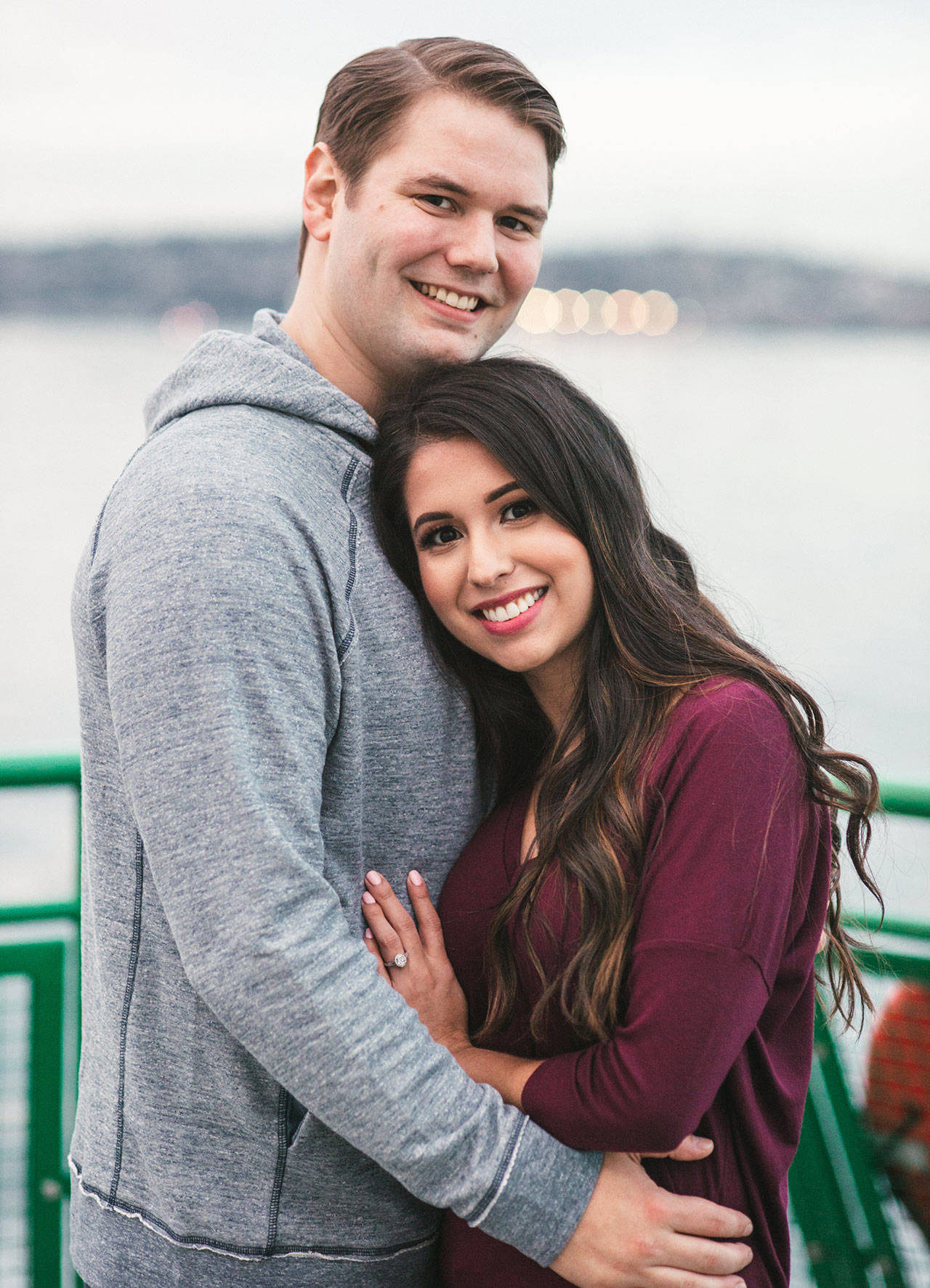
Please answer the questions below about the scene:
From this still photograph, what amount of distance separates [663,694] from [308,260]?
90cm

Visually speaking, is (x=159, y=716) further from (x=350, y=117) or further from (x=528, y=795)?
(x=350, y=117)

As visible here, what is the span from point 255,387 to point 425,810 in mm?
613

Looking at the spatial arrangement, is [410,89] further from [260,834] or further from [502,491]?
[260,834]

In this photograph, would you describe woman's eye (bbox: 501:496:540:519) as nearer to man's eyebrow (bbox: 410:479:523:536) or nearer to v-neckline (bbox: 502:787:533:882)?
man's eyebrow (bbox: 410:479:523:536)

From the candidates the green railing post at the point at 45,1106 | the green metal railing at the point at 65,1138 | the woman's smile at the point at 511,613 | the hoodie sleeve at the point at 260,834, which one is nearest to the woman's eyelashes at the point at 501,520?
the woman's smile at the point at 511,613

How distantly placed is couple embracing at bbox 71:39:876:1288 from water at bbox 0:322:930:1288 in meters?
0.28

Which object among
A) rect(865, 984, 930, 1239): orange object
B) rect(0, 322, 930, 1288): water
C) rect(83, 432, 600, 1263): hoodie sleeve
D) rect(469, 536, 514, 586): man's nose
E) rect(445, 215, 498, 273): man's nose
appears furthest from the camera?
rect(0, 322, 930, 1288): water

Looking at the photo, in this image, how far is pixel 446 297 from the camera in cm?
179

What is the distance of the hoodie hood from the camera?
61.9 inches

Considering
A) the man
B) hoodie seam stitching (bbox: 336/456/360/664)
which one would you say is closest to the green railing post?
the man

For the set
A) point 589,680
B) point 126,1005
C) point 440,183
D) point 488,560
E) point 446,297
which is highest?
point 440,183

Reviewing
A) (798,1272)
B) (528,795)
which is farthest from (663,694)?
(798,1272)

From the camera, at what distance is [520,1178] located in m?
1.39

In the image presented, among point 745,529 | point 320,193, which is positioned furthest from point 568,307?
point 320,193
